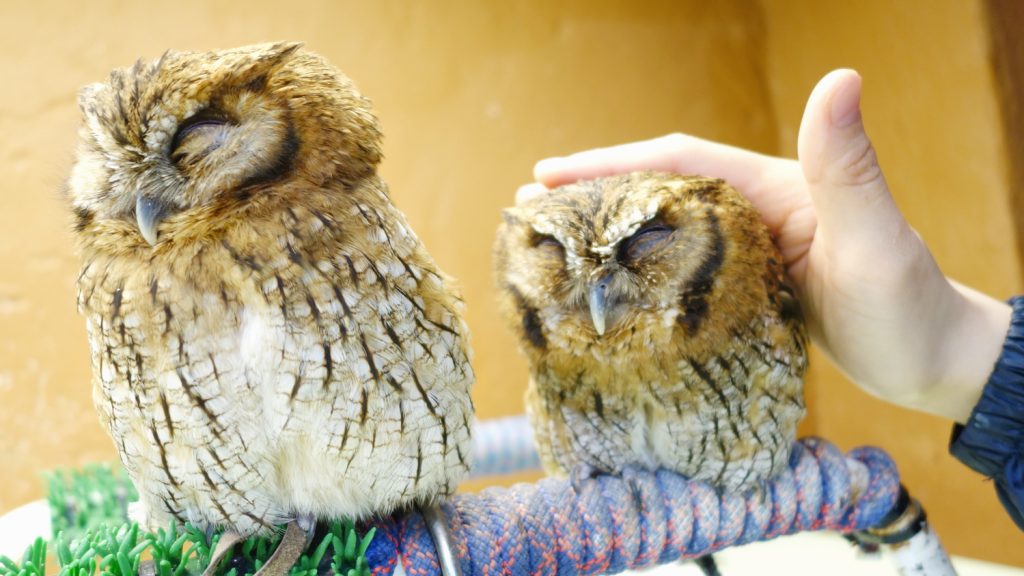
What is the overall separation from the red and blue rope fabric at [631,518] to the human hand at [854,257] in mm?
204

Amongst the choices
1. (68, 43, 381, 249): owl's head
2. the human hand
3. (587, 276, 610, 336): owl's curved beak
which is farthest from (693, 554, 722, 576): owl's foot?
(68, 43, 381, 249): owl's head

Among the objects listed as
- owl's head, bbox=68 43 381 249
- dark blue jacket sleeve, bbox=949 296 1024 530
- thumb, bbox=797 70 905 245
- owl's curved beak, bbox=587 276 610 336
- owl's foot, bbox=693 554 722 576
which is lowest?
owl's foot, bbox=693 554 722 576

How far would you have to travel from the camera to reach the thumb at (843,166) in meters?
0.98

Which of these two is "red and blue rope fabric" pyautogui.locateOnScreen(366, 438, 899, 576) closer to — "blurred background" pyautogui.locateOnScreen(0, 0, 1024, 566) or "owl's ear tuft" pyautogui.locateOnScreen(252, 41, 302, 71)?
"owl's ear tuft" pyautogui.locateOnScreen(252, 41, 302, 71)

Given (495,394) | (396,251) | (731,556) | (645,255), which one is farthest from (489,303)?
(396,251)

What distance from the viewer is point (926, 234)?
2.38 metres

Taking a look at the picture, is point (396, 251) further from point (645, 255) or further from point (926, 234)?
point (926, 234)

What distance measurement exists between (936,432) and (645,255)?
205 cm

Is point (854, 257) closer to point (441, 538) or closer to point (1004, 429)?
point (1004, 429)

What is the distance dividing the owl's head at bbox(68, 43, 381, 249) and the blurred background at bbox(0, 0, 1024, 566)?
1.17m

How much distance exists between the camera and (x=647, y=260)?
1.07 metres

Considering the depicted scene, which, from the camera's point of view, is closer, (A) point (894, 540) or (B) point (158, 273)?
(B) point (158, 273)

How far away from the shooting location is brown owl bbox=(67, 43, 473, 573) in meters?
0.72

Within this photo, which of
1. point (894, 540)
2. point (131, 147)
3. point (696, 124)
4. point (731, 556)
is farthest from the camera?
point (696, 124)
